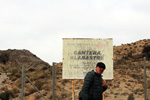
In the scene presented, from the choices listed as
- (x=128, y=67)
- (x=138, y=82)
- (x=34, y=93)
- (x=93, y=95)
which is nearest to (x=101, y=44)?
(x=93, y=95)

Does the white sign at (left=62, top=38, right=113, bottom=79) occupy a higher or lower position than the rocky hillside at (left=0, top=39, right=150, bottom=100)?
higher

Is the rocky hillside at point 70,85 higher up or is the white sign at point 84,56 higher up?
the white sign at point 84,56

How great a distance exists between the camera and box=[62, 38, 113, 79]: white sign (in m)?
10.0

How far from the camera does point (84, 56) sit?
10117 mm

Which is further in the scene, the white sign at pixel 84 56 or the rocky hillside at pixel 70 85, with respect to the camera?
the rocky hillside at pixel 70 85

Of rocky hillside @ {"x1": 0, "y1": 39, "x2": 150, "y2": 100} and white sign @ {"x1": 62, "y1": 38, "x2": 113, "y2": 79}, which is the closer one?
white sign @ {"x1": 62, "y1": 38, "x2": 113, "y2": 79}

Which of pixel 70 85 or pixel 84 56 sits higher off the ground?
pixel 84 56

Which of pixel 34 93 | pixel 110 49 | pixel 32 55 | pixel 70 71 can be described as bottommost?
pixel 34 93

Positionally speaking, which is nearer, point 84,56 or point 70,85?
point 84,56

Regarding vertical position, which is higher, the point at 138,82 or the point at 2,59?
the point at 2,59

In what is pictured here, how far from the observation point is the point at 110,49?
10.3 m

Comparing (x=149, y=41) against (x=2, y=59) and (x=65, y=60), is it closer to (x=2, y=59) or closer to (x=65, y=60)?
(x=2, y=59)

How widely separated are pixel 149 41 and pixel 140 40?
314cm

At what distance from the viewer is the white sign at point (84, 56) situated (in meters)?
10.0
